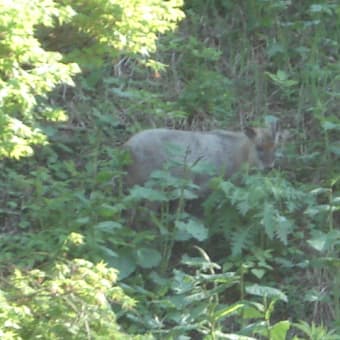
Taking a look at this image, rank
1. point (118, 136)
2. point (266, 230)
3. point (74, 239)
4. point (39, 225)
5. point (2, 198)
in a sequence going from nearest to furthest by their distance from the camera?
point (74, 239) < point (266, 230) < point (39, 225) < point (2, 198) < point (118, 136)

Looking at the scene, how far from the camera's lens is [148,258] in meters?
8.66

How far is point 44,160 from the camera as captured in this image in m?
10.3

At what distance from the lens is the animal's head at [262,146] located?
33.7ft

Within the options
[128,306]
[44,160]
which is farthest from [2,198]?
[128,306]

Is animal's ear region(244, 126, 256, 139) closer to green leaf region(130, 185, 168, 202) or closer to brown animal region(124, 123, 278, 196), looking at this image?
brown animal region(124, 123, 278, 196)

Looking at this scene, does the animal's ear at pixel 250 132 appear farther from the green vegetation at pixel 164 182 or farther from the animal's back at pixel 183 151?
the green vegetation at pixel 164 182

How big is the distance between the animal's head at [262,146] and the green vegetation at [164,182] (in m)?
0.27

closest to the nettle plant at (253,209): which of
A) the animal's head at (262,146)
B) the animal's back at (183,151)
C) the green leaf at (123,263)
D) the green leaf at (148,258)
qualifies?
the animal's back at (183,151)

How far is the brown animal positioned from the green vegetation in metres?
0.18

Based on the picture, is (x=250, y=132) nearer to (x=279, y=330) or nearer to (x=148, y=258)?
(x=148, y=258)

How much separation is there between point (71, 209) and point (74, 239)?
1.90m

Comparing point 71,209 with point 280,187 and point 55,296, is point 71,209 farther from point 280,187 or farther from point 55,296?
point 55,296

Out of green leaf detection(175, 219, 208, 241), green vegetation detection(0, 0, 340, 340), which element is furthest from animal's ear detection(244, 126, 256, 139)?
green leaf detection(175, 219, 208, 241)

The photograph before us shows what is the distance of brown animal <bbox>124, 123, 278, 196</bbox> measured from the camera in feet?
30.9
